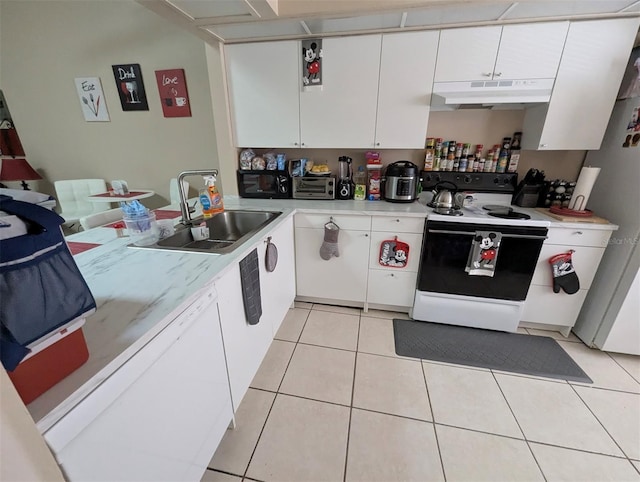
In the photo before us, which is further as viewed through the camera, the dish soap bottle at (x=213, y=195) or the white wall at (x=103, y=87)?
the white wall at (x=103, y=87)

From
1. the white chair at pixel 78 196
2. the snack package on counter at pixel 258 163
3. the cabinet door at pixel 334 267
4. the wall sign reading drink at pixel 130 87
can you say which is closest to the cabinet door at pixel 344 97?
the snack package on counter at pixel 258 163

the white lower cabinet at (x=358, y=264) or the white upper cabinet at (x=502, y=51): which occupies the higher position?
the white upper cabinet at (x=502, y=51)

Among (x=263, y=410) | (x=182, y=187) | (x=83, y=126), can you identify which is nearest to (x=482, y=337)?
(x=263, y=410)

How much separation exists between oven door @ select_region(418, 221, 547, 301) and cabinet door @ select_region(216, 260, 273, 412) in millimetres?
1294

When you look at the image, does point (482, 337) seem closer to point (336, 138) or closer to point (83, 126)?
point (336, 138)

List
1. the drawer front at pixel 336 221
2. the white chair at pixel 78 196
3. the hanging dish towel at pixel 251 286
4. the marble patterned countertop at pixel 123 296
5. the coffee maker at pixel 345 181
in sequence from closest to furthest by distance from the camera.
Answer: the marble patterned countertop at pixel 123 296, the hanging dish towel at pixel 251 286, the drawer front at pixel 336 221, the coffee maker at pixel 345 181, the white chair at pixel 78 196

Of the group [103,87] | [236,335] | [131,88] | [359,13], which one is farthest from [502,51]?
[103,87]

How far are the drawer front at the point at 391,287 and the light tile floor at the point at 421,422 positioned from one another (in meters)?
0.42

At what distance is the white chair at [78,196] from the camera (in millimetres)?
3055

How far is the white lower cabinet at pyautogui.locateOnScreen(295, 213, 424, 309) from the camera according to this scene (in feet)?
6.56

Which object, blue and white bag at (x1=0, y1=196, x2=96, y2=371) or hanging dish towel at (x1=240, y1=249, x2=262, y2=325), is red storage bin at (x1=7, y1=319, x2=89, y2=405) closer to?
blue and white bag at (x1=0, y1=196, x2=96, y2=371)

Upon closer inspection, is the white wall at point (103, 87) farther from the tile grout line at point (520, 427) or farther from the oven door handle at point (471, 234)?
the tile grout line at point (520, 427)

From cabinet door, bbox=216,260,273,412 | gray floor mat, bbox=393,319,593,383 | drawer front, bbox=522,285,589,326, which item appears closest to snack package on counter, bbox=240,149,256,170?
cabinet door, bbox=216,260,273,412

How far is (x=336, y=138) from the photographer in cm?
213
